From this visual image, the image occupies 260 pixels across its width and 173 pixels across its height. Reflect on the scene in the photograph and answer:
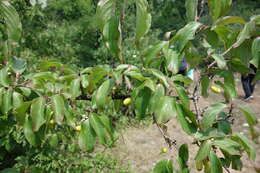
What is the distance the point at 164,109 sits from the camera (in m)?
0.81

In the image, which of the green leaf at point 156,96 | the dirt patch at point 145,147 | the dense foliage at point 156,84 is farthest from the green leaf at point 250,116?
the dirt patch at point 145,147

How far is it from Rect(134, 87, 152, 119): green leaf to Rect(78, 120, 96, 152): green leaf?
0.19 meters

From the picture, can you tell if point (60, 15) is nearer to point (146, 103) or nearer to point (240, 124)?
point (240, 124)

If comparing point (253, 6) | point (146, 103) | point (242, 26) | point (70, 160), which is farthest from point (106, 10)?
point (253, 6)

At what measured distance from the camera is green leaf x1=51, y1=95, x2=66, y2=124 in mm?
872

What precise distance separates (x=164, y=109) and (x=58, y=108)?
1.06 feet

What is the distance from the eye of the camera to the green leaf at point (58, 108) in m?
0.87

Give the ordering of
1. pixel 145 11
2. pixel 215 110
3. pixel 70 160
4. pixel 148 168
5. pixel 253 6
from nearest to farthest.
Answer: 1. pixel 145 11
2. pixel 215 110
3. pixel 70 160
4. pixel 148 168
5. pixel 253 6

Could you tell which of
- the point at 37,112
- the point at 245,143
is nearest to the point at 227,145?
the point at 245,143

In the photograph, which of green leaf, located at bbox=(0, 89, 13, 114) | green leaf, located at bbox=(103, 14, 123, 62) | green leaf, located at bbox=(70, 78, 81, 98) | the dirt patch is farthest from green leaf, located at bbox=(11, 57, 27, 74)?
the dirt patch

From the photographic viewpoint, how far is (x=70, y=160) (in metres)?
3.16

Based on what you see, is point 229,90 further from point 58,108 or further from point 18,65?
point 18,65

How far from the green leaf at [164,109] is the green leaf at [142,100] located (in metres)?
0.03

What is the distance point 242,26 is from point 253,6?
1329cm
